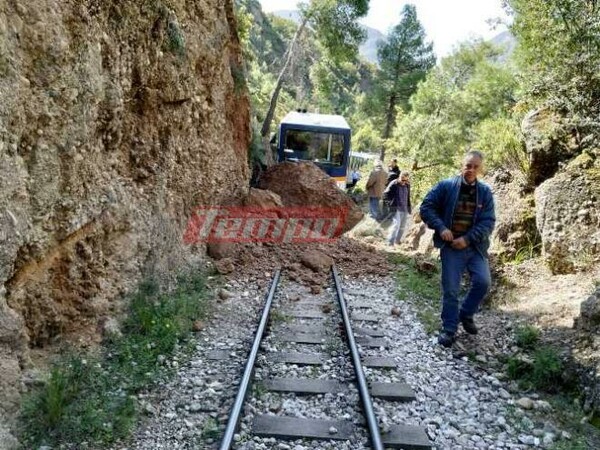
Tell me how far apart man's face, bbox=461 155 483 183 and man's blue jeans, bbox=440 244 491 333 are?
2.69 feet

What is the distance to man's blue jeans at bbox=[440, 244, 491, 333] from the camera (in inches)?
219

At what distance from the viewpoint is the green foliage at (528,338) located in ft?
18.2

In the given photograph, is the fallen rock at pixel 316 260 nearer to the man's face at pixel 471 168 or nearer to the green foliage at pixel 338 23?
the man's face at pixel 471 168

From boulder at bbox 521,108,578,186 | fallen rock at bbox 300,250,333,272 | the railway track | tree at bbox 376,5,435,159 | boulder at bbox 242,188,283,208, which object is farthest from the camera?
tree at bbox 376,5,435,159

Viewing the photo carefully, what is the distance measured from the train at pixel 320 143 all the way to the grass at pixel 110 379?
1108 centimetres

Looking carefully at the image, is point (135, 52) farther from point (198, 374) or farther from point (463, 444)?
point (463, 444)

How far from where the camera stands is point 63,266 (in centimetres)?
481

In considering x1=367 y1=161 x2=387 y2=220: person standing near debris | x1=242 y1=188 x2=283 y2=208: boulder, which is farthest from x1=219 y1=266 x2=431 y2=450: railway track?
x1=367 y1=161 x2=387 y2=220: person standing near debris

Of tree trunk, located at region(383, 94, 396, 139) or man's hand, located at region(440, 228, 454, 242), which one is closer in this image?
man's hand, located at region(440, 228, 454, 242)

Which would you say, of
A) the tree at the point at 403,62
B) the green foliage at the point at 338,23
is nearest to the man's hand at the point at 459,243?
the green foliage at the point at 338,23

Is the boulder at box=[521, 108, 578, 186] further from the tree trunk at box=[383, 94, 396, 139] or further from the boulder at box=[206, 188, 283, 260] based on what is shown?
the tree trunk at box=[383, 94, 396, 139]

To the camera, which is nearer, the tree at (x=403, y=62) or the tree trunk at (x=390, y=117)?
the tree at (x=403, y=62)

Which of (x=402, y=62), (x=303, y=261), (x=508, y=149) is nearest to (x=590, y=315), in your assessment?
(x=303, y=261)

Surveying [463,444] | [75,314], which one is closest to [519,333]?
[463,444]
